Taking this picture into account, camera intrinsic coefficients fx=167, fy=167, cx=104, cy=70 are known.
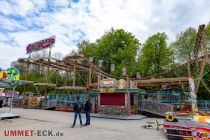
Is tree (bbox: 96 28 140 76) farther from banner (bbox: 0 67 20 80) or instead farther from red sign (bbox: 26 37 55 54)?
banner (bbox: 0 67 20 80)

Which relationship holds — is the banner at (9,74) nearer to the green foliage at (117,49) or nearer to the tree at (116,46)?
the green foliage at (117,49)

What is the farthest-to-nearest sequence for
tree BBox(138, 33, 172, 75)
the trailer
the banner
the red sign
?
1. tree BBox(138, 33, 172, 75)
2. the red sign
3. the banner
4. the trailer

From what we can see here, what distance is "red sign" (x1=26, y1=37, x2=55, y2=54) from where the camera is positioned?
29.5 meters

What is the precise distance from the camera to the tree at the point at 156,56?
1208 inches

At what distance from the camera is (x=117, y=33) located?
36375mm

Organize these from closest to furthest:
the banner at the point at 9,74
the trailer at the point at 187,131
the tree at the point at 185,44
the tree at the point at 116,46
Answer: the trailer at the point at 187,131 < the banner at the point at 9,74 < the tree at the point at 185,44 < the tree at the point at 116,46

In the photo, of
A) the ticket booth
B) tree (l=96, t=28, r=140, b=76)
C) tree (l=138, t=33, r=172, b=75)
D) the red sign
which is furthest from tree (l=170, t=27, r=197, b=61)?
the red sign

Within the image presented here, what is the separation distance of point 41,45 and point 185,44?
26783mm

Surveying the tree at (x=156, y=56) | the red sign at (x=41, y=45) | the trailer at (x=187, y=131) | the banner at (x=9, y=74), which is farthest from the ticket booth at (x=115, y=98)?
the red sign at (x=41, y=45)

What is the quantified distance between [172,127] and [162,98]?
1634 centimetres

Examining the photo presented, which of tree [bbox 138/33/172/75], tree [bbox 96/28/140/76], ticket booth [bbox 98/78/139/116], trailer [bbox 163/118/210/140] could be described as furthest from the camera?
tree [bbox 96/28/140/76]

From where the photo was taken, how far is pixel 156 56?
102ft

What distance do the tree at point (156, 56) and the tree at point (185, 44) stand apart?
1982mm

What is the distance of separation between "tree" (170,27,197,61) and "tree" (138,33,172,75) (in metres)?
1.98
